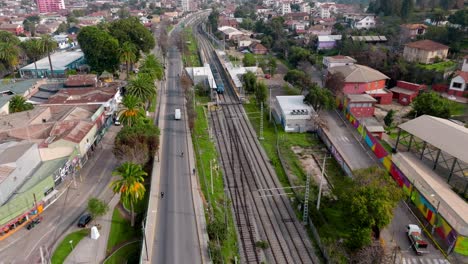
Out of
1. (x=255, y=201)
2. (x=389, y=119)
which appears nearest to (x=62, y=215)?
(x=255, y=201)

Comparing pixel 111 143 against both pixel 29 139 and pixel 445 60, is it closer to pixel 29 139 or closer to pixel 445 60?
pixel 29 139

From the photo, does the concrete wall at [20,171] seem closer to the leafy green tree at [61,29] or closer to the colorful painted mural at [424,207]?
the colorful painted mural at [424,207]

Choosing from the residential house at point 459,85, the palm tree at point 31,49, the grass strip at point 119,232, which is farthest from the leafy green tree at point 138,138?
the palm tree at point 31,49

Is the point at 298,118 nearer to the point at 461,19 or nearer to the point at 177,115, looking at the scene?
the point at 177,115

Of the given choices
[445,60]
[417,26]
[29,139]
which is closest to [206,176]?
[29,139]

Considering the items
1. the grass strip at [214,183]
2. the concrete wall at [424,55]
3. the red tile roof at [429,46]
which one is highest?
the red tile roof at [429,46]
